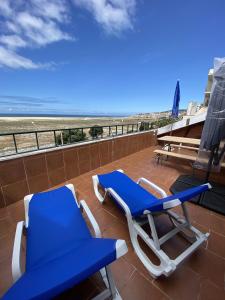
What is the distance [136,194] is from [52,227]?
1100 mm

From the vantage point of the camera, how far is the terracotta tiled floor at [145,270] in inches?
44.8

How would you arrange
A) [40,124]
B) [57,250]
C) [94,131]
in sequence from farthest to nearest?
1. [40,124]
2. [94,131]
3. [57,250]

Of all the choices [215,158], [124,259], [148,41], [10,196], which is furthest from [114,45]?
[124,259]

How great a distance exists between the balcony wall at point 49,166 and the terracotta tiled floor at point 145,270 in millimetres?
289

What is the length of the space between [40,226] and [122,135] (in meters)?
3.32

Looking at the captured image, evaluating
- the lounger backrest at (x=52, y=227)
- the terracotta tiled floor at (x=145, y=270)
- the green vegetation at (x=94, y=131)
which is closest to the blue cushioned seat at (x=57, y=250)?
the lounger backrest at (x=52, y=227)

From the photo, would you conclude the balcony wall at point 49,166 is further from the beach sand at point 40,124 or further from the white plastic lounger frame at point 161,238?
the beach sand at point 40,124

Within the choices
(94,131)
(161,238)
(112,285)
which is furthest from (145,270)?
(94,131)

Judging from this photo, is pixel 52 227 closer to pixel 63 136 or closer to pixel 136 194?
pixel 136 194

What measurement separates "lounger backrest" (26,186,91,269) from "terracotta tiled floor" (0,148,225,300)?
37 centimetres

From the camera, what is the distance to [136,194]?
1946mm

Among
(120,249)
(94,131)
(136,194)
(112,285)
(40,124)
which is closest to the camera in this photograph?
(120,249)

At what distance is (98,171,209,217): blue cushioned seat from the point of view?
125 centimetres

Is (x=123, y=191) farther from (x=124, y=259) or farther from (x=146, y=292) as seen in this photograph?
(x=146, y=292)
